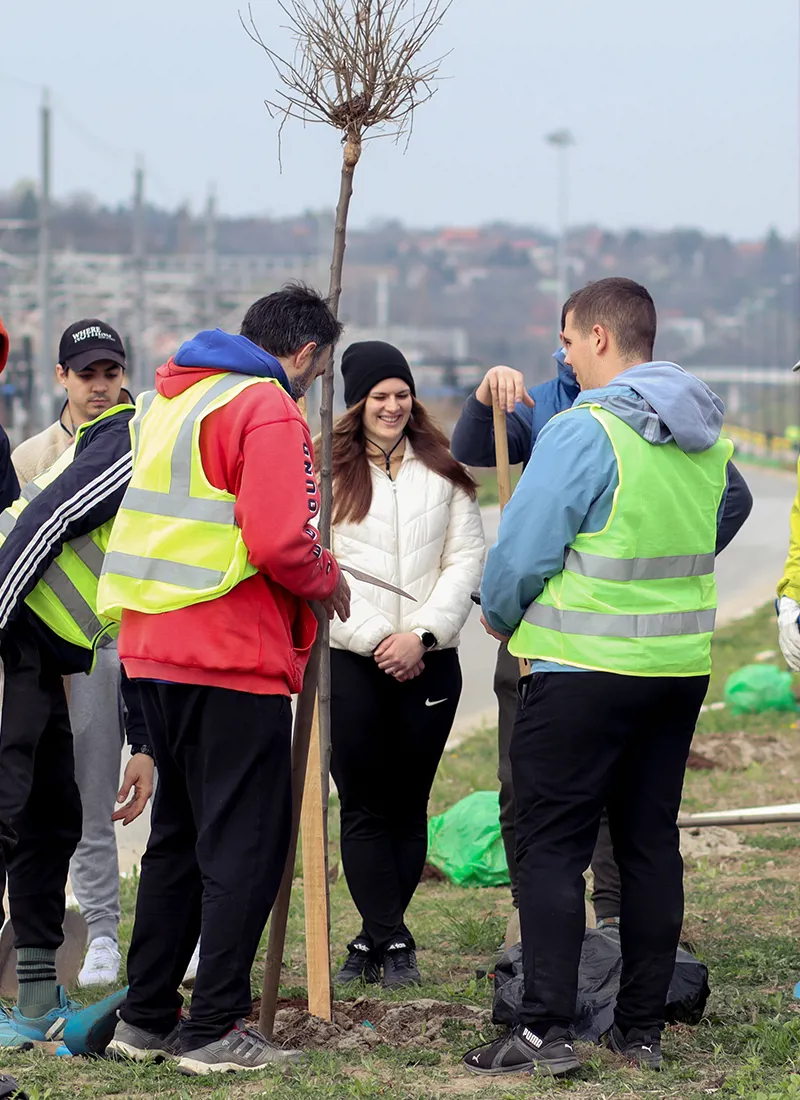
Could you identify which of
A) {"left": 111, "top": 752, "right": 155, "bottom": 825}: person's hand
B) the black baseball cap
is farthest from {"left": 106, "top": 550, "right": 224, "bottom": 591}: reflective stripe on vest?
the black baseball cap

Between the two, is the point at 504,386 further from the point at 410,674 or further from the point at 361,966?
the point at 361,966

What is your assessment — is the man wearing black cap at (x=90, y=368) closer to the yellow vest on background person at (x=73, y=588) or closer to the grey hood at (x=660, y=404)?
the yellow vest on background person at (x=73, y=588)

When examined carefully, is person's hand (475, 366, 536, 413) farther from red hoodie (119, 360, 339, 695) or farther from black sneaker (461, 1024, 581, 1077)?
black sneaker (461, 1024, 581, 1077)

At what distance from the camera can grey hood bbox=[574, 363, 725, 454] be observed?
3760 millimetres

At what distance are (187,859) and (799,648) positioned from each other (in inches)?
76.5

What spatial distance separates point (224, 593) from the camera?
12.0ft

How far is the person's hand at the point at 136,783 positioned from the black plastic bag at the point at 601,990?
115cm

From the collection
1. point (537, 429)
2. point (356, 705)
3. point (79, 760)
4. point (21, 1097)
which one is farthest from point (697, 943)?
point (21, 1097)

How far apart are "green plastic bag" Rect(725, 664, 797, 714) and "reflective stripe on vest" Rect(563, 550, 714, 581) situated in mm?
7014

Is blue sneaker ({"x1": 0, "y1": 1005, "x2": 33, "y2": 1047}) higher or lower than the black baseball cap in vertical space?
lower

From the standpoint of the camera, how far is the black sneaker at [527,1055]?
371 centimetres

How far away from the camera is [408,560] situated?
5016mm

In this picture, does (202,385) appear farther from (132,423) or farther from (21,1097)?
(21,1097)

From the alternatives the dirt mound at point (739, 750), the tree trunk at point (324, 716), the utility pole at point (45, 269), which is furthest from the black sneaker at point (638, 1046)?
the utility pole at point (45, 269)
